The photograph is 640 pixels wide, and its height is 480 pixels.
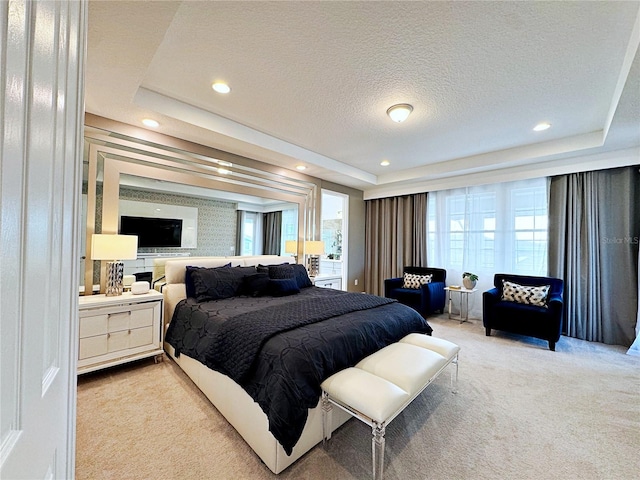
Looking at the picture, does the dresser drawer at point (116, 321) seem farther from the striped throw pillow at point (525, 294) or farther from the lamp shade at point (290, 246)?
the striped throw pillow at point (525, 294)

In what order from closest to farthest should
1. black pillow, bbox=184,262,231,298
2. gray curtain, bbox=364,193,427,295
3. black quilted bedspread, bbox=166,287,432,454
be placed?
black quilted bedspread, bbox=166,287,432,454 → black pillow, bbox=184,262,231,298 → gray curtain, bbox=364,193,427,295

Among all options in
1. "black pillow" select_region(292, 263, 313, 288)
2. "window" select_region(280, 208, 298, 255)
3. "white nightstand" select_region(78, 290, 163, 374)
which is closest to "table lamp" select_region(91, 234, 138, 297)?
"white nightstand" select_region(78, 290, 163, 374)

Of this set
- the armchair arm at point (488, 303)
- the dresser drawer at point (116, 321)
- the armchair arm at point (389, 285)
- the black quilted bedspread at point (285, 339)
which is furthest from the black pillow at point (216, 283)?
the armchair arm at point (488, 303)

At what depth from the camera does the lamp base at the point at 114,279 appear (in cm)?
272

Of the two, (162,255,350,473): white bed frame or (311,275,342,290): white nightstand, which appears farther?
(311,275,342,290): white nightstand

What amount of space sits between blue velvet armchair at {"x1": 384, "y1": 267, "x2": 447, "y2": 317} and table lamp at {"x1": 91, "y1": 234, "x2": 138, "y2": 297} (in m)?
3.97

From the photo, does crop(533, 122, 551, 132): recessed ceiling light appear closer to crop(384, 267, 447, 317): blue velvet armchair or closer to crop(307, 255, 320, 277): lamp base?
crop(384, 267, 447, 317): blue velvet armchair

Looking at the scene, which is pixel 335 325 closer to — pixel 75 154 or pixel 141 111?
pixel 75 154

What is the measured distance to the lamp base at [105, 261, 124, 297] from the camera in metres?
2.72

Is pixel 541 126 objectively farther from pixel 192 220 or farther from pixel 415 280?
pixel 192 220

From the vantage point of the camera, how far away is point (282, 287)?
3.28 metres

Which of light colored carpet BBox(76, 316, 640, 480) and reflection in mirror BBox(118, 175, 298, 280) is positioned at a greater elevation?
reflection in mirror BBox(118, 175, 298, 280)

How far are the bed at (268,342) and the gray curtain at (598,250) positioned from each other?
105 inches

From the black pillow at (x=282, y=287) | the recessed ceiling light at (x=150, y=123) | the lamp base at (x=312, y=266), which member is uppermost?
the recessed ceiling light at (x=150, y=123)
